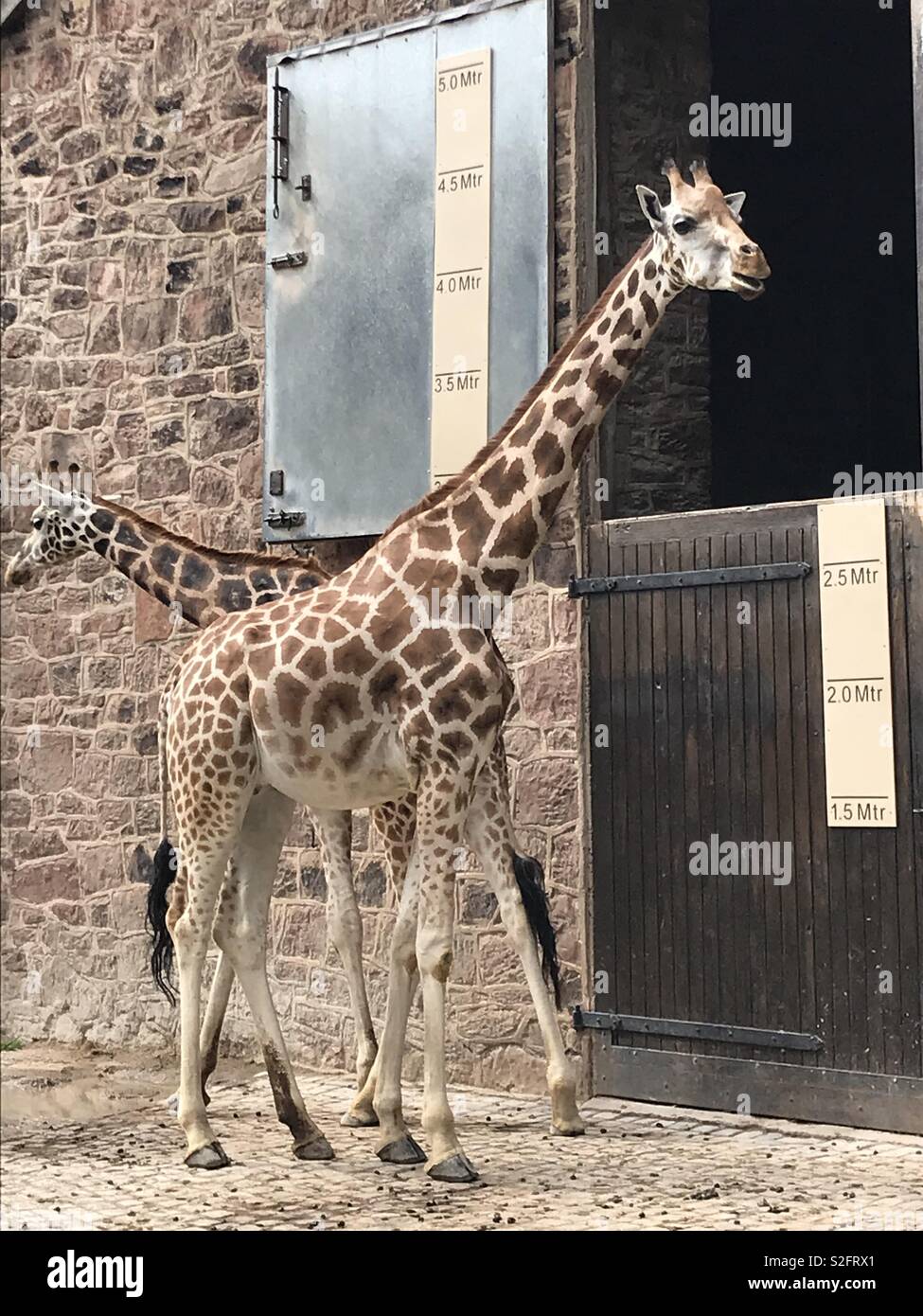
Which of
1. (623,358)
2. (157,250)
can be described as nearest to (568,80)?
(623,358)

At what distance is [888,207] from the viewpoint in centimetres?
1045

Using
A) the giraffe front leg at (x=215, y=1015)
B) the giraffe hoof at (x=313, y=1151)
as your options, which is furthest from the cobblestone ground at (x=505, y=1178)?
the giraffe front leg at (x=215, y=1015)

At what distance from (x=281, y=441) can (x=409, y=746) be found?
302cm

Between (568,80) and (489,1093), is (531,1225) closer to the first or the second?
(489,1093)

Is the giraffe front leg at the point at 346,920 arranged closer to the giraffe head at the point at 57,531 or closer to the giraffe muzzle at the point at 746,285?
the giraffe head at the point at 57,531

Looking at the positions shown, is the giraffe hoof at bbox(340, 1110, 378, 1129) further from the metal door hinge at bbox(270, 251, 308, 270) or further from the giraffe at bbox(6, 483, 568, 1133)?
the metal door hinge at bbox(270, 251, 308, 270)

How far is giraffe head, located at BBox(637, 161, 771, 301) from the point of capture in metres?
5.80

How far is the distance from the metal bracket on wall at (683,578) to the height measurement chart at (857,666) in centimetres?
17

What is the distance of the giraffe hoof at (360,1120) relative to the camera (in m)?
7.12

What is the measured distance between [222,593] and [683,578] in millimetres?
1945

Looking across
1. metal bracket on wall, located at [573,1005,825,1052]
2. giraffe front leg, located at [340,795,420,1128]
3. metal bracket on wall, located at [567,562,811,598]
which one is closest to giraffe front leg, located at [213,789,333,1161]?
giraffe front leg, located at [340,795,420,1128]

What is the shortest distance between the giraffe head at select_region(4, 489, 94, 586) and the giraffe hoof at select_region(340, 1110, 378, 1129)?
2.66 meters

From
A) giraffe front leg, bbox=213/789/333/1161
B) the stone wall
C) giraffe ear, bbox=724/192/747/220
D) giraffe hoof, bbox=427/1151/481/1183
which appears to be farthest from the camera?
the stone wall

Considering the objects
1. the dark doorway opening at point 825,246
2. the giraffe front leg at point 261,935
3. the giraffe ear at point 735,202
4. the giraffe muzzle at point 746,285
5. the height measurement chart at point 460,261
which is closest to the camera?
the giraffe muzzle at point 746,285
